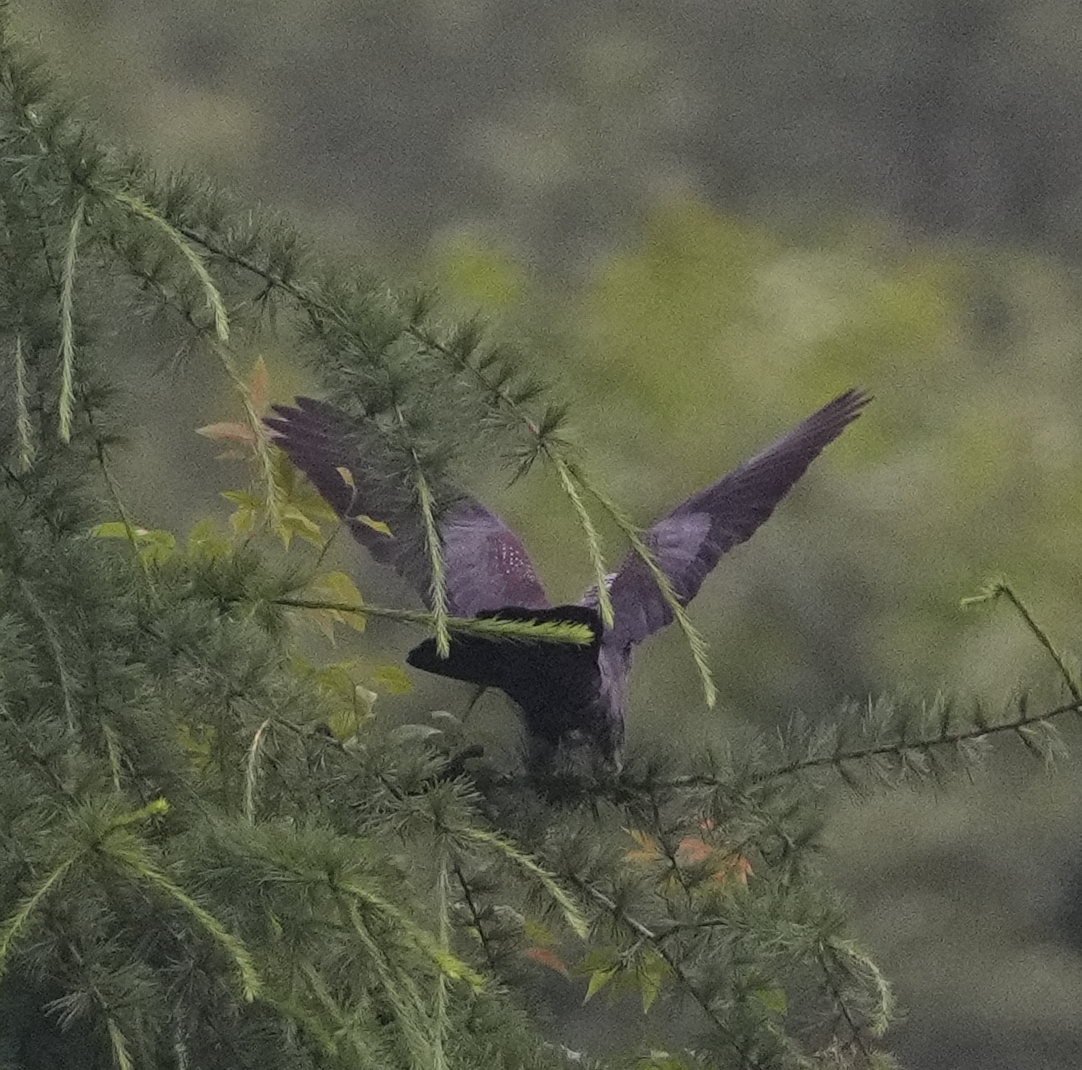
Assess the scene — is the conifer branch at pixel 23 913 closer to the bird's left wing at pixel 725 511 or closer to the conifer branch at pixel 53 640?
the conifer branch at pixel 53 640

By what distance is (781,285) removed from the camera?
4.12 feet

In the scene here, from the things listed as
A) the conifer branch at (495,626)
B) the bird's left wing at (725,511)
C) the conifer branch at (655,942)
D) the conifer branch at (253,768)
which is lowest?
the conifer branch at (655,942)

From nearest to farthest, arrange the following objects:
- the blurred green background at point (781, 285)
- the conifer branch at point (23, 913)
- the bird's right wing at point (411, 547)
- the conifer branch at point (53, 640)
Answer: the conifer branch at point (23, 913) < the conifer branch at point (53, 640) < the bird's right wing at point (411, 547) < the blurred green background at point (781, 285)

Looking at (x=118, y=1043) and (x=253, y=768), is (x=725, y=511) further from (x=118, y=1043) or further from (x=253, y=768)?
(x=118, y=1043)

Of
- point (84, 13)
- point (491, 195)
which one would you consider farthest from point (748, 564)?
point (84, 13)

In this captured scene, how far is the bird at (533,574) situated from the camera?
0.68 m

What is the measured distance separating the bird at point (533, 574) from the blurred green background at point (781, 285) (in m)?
0.31

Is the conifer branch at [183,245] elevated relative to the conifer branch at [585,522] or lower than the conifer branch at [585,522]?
elevated

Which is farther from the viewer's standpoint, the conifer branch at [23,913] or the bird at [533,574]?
the bird at [533,574]

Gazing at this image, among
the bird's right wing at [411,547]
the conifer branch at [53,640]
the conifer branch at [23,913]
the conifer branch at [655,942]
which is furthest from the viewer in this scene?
the bird's right wing at [411,547]

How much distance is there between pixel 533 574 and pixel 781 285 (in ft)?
1.66

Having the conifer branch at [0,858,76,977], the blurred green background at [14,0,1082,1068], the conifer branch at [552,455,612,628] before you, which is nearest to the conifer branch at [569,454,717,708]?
the conifer branch at [552,455,612,628]

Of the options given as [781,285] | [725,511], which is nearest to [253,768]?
[725,511]

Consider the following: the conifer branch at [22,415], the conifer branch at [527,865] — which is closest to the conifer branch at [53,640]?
the conifer branch at [22,415]
